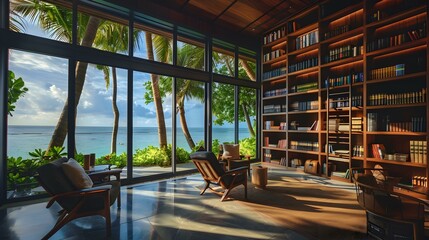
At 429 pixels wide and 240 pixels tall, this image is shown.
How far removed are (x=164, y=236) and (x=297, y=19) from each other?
21.3 feet

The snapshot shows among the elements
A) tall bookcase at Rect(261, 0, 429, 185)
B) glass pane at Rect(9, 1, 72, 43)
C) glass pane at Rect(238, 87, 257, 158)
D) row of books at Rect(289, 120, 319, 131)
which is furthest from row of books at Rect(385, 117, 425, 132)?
glass pane at Rect(9, 1, 72, 43)

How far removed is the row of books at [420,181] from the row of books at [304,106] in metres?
2.42

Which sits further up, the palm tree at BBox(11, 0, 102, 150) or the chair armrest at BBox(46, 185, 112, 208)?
the palm tree at BBox(11, 0, 102, 150)

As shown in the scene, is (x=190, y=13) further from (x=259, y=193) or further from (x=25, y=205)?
(x=25, y=205)

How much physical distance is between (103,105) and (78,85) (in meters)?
1.14

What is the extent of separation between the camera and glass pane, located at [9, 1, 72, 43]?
3.71 meters

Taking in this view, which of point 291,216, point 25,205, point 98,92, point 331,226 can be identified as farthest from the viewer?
point 98,92

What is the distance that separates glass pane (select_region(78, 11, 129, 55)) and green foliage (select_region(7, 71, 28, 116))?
4.32 ft

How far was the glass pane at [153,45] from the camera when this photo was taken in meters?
5.04

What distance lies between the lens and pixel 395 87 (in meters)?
4.47


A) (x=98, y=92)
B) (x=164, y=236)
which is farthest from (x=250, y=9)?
(x=164, y=236)

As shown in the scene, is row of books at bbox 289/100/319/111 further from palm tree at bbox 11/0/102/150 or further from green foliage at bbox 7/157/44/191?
green foliage at bbox 7/157/44/191

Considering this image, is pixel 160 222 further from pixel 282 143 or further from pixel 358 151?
pixel 282 143

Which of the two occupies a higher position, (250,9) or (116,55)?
(250,9)
